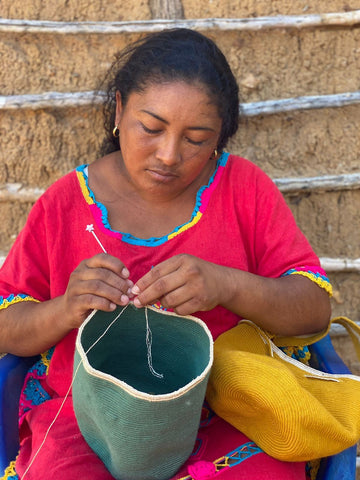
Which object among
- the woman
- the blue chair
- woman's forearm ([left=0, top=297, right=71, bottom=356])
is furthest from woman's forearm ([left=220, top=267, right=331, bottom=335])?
woman's forearm ([left=0, top=297, right=71, bottom=356])

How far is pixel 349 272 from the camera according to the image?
2.27m

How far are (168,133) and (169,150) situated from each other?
0.04 meters

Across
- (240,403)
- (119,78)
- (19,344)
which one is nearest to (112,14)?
(119,78)

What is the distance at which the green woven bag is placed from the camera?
107cm

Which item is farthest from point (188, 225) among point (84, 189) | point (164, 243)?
point (84, 189)

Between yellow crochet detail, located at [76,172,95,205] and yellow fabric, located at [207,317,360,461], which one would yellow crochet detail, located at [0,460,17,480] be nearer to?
yellow fabric, located at [207,317,360,461]

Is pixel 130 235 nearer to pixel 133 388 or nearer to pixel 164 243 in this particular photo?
pixel 164 243

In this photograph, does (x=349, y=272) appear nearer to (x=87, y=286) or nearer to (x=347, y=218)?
(x=347, y=218)

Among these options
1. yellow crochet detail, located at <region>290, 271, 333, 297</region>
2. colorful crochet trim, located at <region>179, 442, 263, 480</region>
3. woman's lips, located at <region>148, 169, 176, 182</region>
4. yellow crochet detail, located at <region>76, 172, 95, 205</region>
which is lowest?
colorful crochet trim, located at <region>179, 442, 263, 480</region>

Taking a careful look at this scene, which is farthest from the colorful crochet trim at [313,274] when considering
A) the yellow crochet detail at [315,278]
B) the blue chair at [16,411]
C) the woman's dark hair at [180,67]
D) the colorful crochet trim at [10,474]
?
the colorful crochet trim at [10,474]

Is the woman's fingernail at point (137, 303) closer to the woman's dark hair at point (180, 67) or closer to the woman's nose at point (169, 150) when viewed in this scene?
the woman's nose at point (169, 150)

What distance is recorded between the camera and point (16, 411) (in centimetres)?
152

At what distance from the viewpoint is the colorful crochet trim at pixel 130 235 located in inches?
61.3

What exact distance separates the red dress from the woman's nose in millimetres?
227
